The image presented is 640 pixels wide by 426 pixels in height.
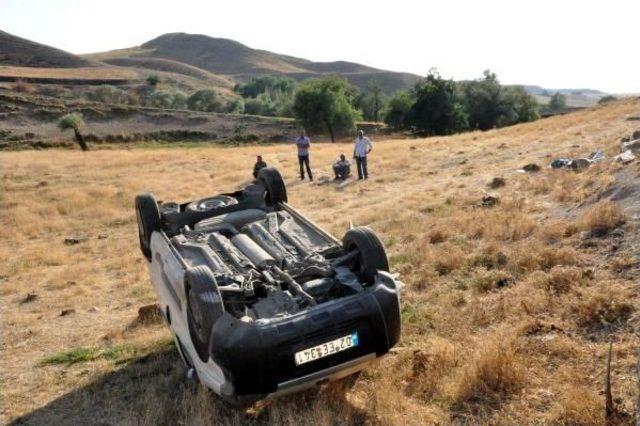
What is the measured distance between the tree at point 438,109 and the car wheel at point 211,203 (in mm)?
43964

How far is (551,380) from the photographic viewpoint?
4992mm

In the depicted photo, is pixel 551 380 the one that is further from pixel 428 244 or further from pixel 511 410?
pixel 428 244

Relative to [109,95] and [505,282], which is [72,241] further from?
[109,95]

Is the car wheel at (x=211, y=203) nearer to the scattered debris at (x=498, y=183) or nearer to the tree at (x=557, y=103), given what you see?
the scattered debris at (x=498, y=183)

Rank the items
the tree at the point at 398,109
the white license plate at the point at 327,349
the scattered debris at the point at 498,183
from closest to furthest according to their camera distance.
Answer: the white license plate at the point at 327,349
the scattered debris at the point at 498,183
the tree at the point at 398,109

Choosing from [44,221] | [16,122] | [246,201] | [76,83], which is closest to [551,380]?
[246,201]

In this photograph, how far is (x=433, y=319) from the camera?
22.3ft

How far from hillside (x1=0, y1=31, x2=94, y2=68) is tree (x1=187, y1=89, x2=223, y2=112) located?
5313 centimetres

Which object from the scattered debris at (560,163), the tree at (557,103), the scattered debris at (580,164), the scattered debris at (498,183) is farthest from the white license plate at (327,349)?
the tree at (557,103)

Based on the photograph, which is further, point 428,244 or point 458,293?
point 428,244

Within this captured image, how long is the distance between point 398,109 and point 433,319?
5399 cm

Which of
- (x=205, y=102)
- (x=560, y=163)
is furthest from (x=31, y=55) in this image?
(x=560, y=163)

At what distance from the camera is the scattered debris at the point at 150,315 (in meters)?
8.30

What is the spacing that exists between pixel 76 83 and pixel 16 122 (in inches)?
1448
